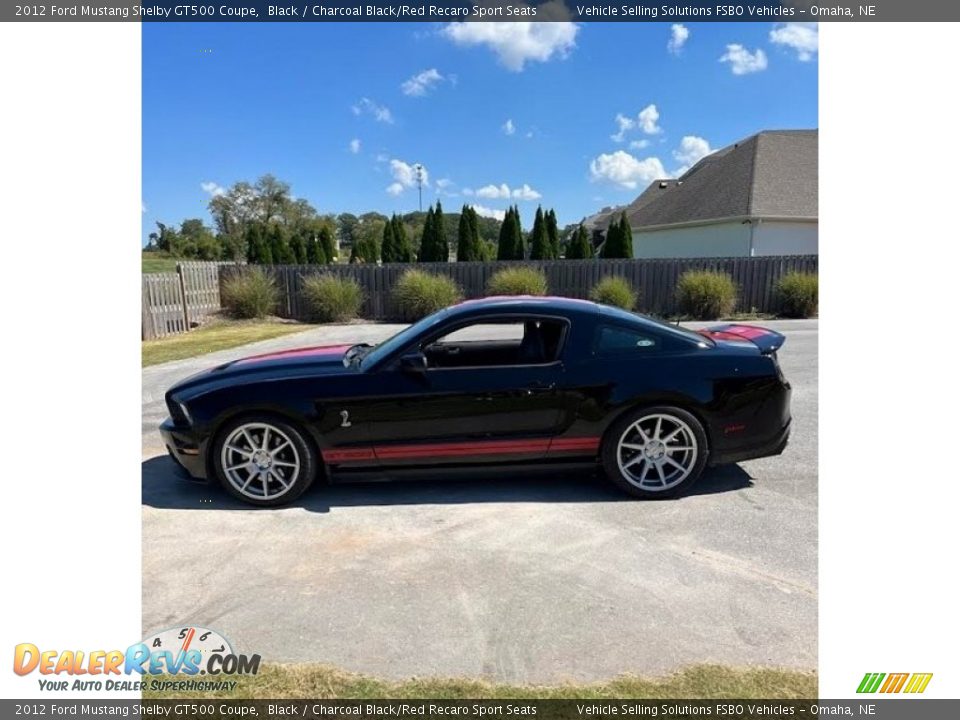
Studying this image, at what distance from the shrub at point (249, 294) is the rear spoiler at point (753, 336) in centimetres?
1544

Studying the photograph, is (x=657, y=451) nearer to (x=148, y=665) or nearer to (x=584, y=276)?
(x=148, y=665)

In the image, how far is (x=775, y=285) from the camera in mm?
17797

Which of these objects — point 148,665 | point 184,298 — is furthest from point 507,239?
point 148,665

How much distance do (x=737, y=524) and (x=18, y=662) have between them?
3.80m

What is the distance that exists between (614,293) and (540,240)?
27.0ft

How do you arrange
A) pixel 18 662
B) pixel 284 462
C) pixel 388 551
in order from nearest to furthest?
pixel 18 662, pixel 388 551, pixel 284 462

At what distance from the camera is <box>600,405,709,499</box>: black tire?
3844 millimetres

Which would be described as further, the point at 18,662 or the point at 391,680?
the point at 18,662

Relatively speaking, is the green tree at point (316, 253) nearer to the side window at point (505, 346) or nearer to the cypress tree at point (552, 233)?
the cypress tree at point (552, 233)

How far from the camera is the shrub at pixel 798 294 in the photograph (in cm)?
1708

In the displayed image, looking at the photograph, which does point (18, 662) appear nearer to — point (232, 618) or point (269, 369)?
point (232, 618)

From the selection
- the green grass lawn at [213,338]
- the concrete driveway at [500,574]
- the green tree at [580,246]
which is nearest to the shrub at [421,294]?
the green grass lawn at [213,338]
